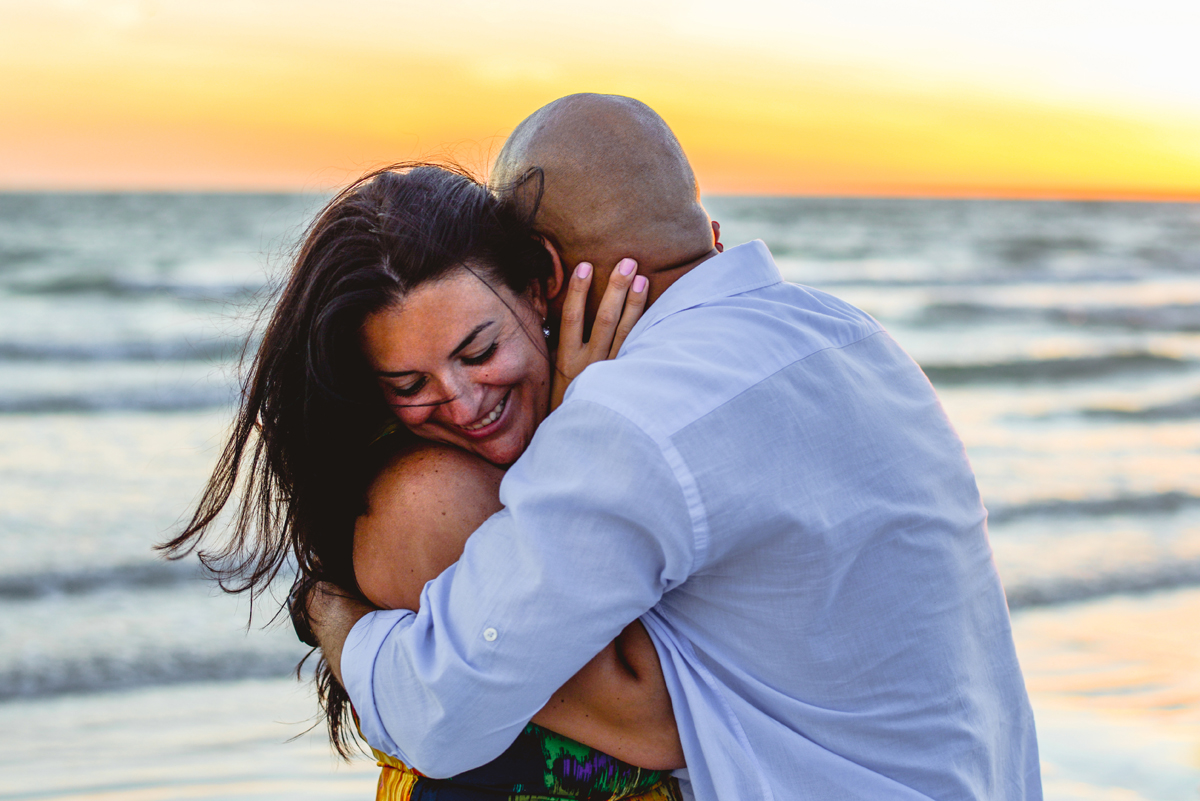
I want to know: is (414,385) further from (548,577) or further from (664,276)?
(548,577)

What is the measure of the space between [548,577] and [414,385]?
0.65 m

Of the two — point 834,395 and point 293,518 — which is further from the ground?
point 834,395

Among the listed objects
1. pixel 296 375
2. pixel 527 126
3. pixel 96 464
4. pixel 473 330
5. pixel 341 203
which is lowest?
pixel 96 464

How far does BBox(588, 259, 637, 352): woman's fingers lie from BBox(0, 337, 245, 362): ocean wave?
9560 mm

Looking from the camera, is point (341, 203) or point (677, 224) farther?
point (341, 203)

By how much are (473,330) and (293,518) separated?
0.51m

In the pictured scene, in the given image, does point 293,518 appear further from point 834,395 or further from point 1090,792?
point 1090,792

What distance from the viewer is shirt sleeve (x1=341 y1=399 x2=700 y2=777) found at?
1241 millimetres

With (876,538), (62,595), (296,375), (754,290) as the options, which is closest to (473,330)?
(296,375)

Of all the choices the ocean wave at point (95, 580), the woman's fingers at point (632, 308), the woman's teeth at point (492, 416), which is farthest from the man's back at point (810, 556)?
the ocean wave at point (95, 580)

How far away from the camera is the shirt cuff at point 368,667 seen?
4.98ft

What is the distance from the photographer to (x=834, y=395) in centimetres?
140

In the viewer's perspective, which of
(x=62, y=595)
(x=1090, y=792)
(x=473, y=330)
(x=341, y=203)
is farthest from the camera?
(x=62, y=595)

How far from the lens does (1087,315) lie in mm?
15508
